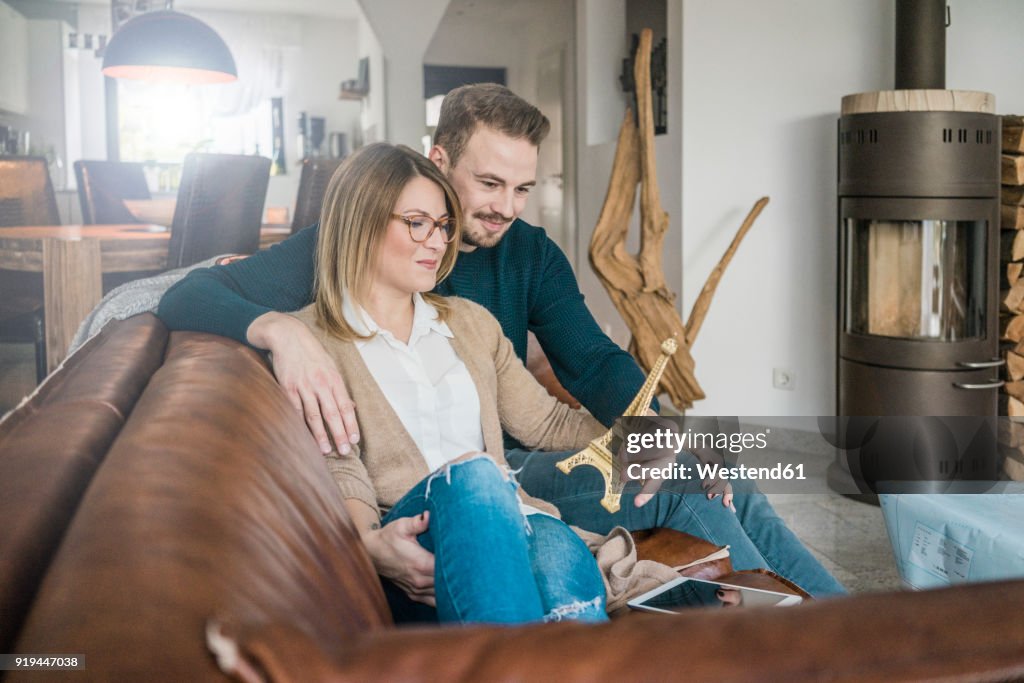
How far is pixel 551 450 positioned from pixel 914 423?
1835 mm

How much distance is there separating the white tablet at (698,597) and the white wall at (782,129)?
2821mm

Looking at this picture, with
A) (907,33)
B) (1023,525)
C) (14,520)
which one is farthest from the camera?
(907,33)

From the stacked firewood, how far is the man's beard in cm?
231

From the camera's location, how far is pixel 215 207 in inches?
132

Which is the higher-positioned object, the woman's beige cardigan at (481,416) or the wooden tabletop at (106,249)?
the wooden tabletop at (106,249)

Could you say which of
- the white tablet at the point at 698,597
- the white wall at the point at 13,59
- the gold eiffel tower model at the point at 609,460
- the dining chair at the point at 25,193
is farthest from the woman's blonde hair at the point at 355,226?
the white wall at the point at 13,59

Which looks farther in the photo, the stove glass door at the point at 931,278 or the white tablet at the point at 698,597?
the stove glass door at the point at 931,278

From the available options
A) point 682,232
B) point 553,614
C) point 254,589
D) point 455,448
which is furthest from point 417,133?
point 254,589

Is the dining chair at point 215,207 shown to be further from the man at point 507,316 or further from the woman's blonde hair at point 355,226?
the woman's blonde hair at point 355,226

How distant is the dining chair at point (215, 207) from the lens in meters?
3.25

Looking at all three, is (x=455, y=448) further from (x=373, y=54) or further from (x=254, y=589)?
(x=373, y=54)

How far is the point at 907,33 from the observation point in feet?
11.2

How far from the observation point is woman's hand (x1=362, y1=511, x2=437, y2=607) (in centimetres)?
117

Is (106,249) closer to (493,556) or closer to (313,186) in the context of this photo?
(313,186)
